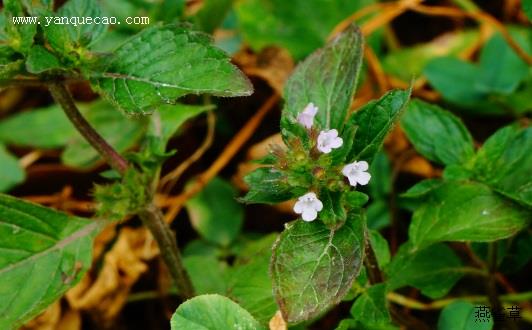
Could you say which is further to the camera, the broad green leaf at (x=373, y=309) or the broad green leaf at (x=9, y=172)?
the broad green leaf at (x=9, y=172)

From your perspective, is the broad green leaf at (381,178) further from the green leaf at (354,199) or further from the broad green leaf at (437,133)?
the green leaf at (354,199)

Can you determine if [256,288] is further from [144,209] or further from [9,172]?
[9,172]

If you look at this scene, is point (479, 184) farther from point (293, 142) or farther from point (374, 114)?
point (293, 142)

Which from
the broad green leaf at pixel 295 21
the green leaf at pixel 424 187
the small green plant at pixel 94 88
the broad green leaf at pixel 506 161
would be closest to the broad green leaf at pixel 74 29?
the small green plant at pixel 94 88

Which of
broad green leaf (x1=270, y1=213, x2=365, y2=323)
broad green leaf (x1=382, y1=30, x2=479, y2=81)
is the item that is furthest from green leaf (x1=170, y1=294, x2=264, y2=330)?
broad green leaf (x1=382, y1=30, x2=479, y2=81)

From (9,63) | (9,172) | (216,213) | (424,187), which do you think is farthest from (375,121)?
(9,172)

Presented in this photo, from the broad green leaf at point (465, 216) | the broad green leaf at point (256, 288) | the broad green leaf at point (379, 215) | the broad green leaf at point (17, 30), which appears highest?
the broad green leaf at point (17, 30)
